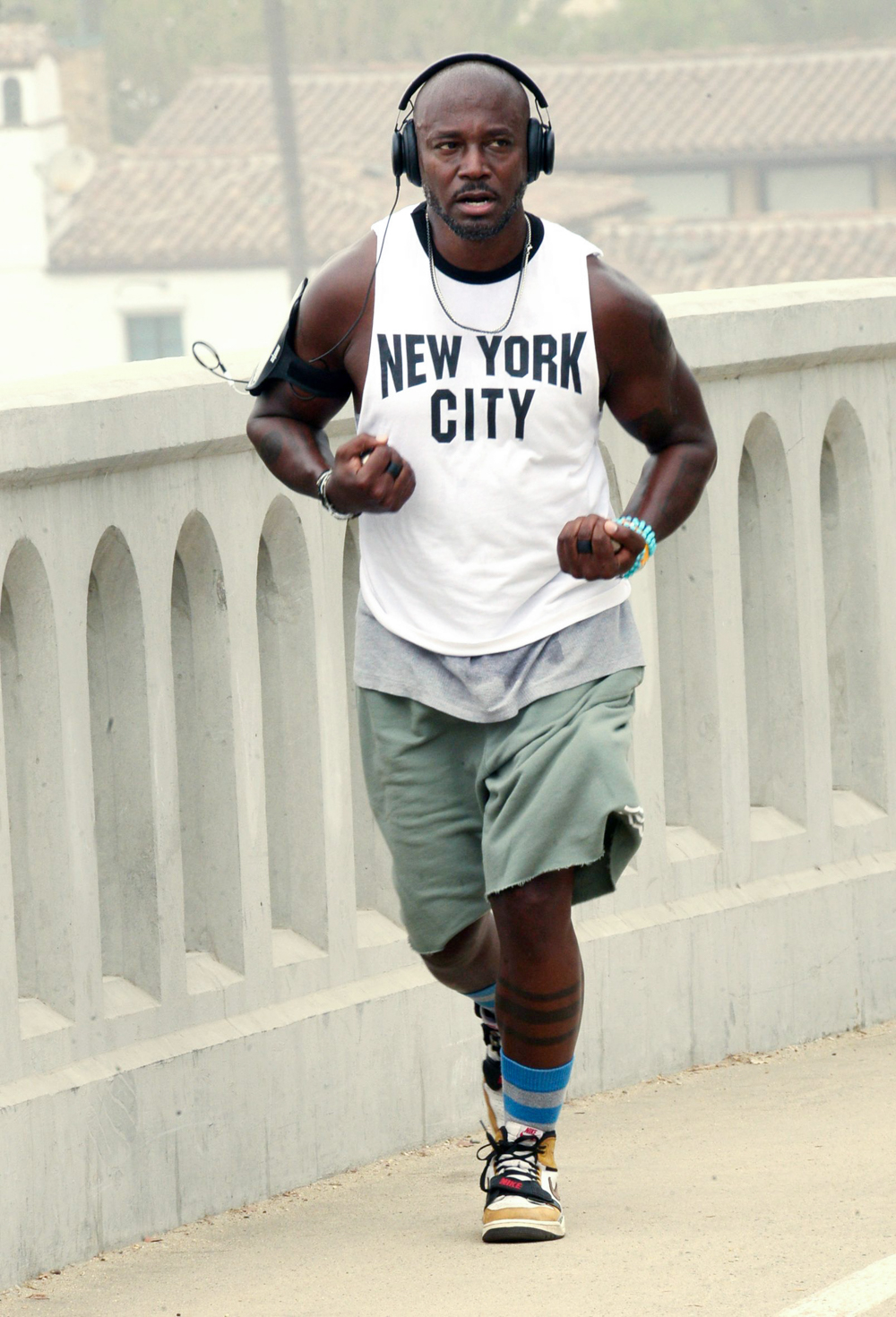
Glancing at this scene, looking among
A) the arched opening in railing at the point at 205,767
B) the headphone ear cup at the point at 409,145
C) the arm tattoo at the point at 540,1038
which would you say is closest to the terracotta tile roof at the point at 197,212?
the arched opening in railing at the point at 205,767

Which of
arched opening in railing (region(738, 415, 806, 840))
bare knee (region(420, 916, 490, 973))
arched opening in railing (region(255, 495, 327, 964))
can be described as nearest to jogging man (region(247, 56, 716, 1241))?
bare knee (region(420, 916, 490, 973))

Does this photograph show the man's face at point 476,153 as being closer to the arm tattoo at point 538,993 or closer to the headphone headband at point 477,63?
the headphone headband at point 477,63

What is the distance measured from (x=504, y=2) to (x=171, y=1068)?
6024 centimetres

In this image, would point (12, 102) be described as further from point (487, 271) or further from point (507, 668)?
point (507, 668)

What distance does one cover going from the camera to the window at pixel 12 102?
197 ft

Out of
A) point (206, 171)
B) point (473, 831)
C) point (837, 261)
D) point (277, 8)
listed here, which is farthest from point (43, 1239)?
point (277, 8)

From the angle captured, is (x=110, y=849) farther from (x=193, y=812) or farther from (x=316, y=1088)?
(x=316, y=1088)

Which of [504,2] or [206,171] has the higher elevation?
[504,2]

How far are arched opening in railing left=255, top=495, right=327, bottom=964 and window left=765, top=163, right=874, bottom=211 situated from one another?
189 ft

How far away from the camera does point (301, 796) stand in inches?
191

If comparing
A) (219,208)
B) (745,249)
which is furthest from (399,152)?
(219,208)

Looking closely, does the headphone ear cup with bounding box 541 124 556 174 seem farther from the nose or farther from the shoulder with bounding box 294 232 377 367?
the shoulder with bounding box 294 232 377 367

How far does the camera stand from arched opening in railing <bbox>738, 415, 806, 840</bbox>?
5594 millimetres

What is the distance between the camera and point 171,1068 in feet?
14.6
